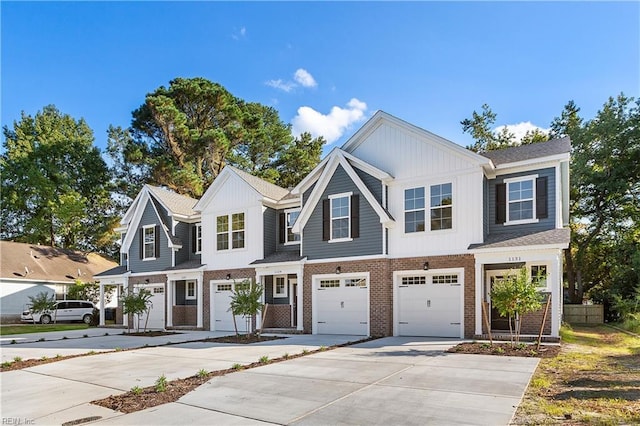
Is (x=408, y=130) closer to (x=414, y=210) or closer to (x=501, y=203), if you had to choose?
(x=414, y=210)

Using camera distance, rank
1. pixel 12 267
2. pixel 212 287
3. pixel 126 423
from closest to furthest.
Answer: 1. pixel 126 423
2. pixel 212 287
3. pixel 12 267

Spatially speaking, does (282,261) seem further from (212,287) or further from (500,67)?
(500,67)

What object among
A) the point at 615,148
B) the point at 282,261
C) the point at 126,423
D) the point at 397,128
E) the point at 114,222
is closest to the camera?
the point at 126,423

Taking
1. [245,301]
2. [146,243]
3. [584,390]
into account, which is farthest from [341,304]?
[146,243]

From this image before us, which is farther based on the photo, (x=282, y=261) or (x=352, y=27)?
(x=282, y=261)

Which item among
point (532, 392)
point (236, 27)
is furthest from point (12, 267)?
point (532, 392)

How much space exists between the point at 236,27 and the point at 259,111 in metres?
28.9

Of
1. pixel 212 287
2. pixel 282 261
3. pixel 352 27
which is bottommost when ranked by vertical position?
pixel 212 287

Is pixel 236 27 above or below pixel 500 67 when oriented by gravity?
above

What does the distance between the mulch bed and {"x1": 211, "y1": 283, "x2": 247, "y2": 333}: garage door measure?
1202cm

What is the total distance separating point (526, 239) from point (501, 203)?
80.0 inches

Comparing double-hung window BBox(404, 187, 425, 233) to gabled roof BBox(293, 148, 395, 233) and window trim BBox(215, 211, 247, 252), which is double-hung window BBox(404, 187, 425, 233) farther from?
window trim BBox(215, 211, 247, 252)

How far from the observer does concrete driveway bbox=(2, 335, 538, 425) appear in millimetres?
6836

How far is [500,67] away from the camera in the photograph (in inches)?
627
